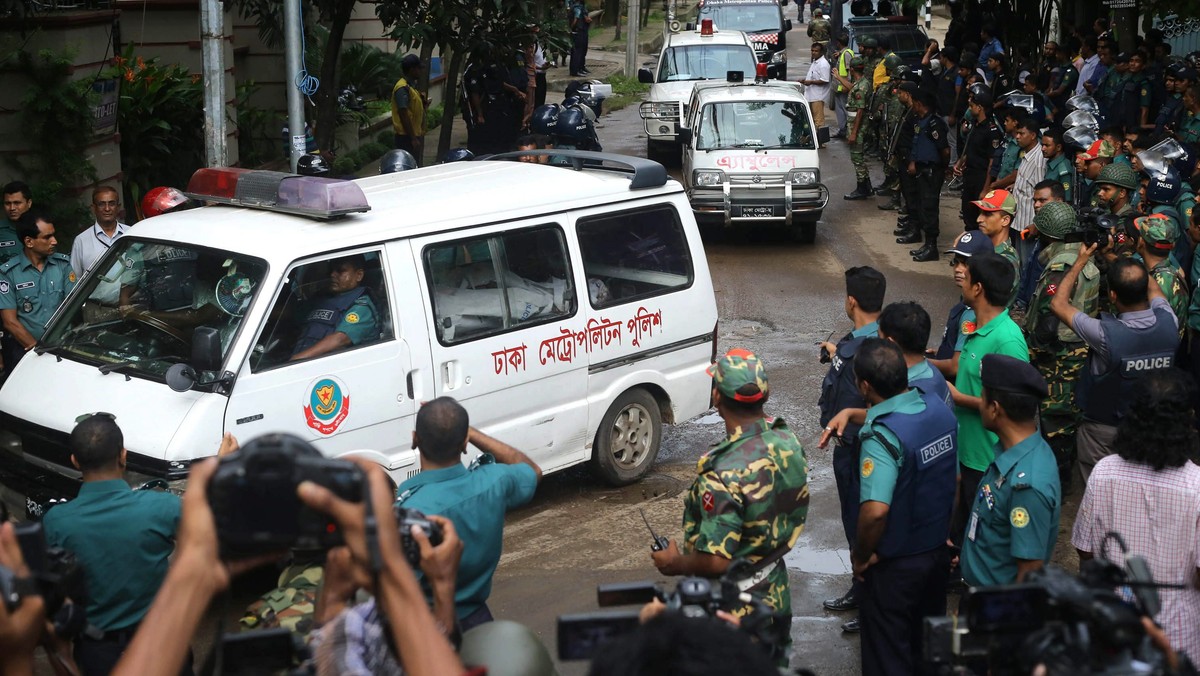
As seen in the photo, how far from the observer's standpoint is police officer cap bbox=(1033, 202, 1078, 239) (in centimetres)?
732

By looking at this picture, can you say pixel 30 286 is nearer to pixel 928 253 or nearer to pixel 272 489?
pixel 272 489

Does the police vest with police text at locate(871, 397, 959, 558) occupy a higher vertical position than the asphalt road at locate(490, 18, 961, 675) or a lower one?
higher

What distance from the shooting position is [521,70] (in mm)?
16438

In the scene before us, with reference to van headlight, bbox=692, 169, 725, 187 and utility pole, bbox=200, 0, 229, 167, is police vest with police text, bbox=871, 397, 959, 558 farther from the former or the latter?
van headlight, bbox=692, 169, 725, 187

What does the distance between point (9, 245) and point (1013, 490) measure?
6255mm

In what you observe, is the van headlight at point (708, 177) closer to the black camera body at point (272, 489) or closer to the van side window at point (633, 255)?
the van side window at point (633, 255)

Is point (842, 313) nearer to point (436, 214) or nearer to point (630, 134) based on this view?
point (436, 214)

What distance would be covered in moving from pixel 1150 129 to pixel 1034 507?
11.2 m

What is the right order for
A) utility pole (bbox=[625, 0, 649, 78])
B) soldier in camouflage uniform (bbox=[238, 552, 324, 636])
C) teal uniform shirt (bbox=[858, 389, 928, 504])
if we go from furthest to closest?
utility pole (bbox=[625, 0, 649, 78])
teal uniform shirt (bbox=[858, 389, 928, 504])
soldier in camouflage uniform (bbox=[238, 552, 324, 636])

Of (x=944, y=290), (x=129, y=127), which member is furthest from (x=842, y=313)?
(x=129, y=127)

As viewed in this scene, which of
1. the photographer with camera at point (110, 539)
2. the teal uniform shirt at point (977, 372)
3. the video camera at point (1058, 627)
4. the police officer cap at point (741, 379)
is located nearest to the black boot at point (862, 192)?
the teal uniform shirt at point (977, 372)

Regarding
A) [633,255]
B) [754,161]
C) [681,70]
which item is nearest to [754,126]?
[754,161]

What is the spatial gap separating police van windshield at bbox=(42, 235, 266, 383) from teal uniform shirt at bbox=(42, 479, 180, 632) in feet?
5.71

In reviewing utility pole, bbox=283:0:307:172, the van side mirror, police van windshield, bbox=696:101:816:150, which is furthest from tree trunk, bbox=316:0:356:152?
the van side mirror
